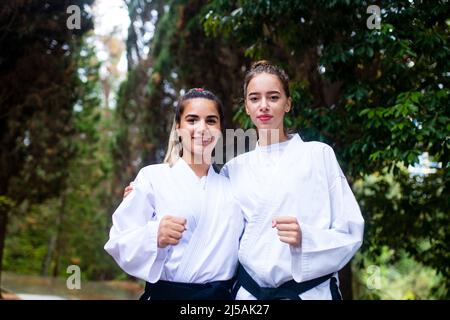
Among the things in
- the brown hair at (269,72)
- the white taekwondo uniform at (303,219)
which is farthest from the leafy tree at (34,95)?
the white taekwondo uniform at (303,219)

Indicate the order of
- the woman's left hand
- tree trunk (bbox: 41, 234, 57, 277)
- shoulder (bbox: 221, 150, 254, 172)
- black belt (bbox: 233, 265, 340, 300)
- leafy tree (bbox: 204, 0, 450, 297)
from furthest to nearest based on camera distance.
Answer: tree trunk (bbox: 41, 234, 57, 277), leafy tree (bbox: 204, 0, 450, 297), shoulder (bbox: 221, 150, 254, 172), black belt (bbox: 233, 265, 340, 300), the woman's left hand

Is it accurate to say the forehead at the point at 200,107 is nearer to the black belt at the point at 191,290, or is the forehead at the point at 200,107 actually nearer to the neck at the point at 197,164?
the neck at the point at 197,164

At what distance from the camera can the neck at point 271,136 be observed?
2.23 m

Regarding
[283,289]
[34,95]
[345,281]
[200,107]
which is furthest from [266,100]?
[34,95]

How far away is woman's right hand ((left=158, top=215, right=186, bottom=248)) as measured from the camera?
1.89 meters

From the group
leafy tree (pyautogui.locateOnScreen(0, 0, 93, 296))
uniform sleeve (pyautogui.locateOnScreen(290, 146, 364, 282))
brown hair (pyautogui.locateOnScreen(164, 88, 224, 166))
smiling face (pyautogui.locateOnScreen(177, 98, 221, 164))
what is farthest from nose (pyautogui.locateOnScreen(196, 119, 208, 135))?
leafy tree (pyautogui.locateOnScreen(0, 0, 93, 296))

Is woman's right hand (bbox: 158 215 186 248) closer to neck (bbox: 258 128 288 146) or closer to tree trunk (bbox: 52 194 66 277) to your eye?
neck (bbox: 258 128 288 146)

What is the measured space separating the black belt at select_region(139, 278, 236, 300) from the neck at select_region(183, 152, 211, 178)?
1.52ft

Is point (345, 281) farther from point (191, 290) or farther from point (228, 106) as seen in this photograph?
point (191, 290)

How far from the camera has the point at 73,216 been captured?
1575 centimetres

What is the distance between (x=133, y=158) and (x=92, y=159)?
15.5ft

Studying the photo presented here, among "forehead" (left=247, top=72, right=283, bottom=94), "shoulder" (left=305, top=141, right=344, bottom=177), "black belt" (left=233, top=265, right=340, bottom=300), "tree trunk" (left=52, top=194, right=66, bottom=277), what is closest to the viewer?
"black belt" (left=233, top=265, right=340, bottom=300)

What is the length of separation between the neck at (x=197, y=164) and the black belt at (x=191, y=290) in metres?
0.46
